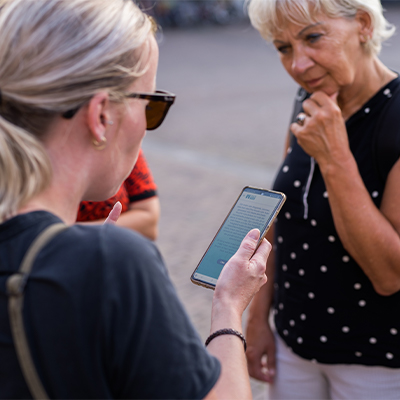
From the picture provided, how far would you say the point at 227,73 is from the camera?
16.2m

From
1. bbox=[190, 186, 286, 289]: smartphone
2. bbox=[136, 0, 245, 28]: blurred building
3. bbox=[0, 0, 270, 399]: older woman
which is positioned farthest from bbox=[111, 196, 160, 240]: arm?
bbox=[136, 0, 245, 28]: blurred building

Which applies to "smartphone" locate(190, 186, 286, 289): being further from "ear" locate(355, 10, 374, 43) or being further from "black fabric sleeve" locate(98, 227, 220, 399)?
"ear" locate(355, 10, 374, 43)

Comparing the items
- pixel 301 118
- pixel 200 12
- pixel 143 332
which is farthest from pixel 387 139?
pixel 200 12

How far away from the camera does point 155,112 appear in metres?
1.31

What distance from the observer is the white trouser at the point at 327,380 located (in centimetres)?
200

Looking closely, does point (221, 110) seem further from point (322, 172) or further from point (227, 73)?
point (322, 172)

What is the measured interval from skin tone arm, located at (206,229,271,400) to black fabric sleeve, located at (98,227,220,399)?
0.10 metres

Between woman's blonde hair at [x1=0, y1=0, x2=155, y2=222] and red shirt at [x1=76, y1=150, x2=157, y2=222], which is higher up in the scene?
woman's blonde hair at [x1=0, y1=0, x2=155, y2=222]

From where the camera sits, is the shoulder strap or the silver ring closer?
the shoulder strap

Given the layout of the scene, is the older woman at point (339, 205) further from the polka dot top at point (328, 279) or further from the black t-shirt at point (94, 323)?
the black t-shirt at point (94, 323)

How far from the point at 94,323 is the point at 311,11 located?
1563 millimetres

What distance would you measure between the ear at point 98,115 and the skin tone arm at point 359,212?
1.03 metres

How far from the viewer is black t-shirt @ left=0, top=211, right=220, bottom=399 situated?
0.92 m

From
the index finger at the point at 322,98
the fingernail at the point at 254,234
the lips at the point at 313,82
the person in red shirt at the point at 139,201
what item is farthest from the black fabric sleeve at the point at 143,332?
the person in red shirt at the point at 139,201
